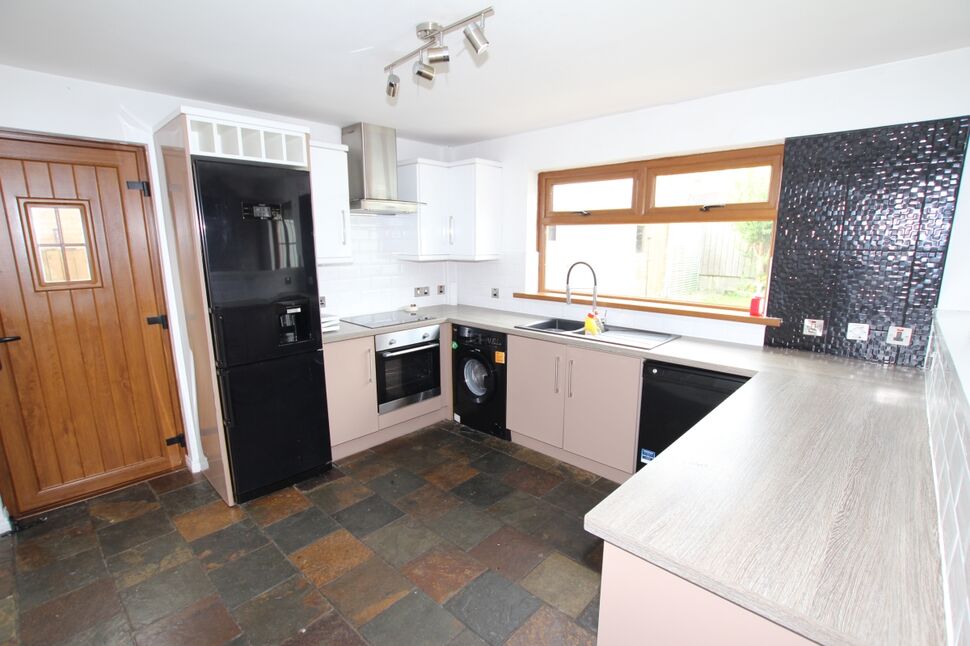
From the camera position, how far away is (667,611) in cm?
94

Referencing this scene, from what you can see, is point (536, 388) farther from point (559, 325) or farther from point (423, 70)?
point (423, 70)

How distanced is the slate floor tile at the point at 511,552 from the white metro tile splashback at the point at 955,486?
1545 mm

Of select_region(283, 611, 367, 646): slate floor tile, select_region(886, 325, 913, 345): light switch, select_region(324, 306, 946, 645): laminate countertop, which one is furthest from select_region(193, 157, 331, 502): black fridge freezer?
select_region(886, 325, 913, 345): light switch

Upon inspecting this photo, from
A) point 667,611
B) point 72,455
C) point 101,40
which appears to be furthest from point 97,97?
point 667,611

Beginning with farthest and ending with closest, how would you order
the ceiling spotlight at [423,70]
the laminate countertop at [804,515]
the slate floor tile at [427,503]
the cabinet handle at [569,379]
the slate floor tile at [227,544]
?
the cabinet handle at [569,379]
the slate floor tile at [427,503]
the slate floor tile at [227,544]
the ceiling spotlight at [423,70]
the laminate countertop at [804,515]

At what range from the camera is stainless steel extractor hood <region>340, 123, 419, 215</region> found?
3221 mm

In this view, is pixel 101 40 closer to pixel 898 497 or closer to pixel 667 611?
pixel 667 611

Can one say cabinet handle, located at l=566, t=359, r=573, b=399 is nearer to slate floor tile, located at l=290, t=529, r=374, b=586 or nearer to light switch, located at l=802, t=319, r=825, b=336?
light switch, located at l=802, t=319, r=825, b=336

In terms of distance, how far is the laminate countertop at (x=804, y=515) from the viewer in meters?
0.78

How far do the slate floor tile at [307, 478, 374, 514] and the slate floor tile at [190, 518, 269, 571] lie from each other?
1.16ft

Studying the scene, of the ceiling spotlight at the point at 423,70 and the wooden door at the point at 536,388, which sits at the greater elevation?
the ceiling spotlight at the point at 423,70

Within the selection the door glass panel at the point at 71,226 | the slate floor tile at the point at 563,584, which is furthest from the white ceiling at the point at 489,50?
the slate floor tile at the point at 563,584

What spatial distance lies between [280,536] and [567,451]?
5.92 ft

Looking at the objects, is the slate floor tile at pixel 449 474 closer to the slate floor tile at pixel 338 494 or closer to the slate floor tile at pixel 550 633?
the slate floor tile at pixel 338 494
